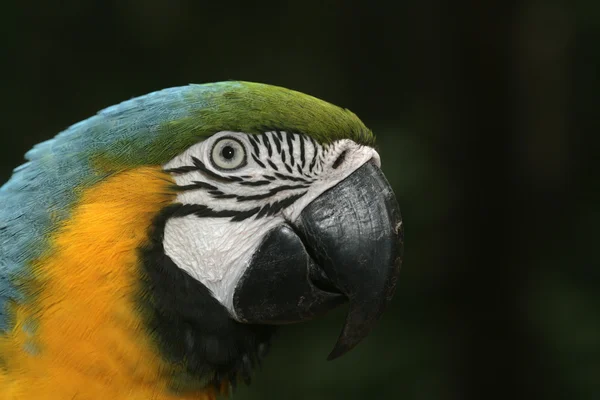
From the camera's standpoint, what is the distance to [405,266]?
3.83m

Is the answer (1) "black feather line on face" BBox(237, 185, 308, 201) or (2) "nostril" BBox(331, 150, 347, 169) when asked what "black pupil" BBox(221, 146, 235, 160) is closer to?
(1) "black feather line on face" BBox(237, 185, 308, 201)

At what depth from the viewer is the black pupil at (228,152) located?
61.1 inches

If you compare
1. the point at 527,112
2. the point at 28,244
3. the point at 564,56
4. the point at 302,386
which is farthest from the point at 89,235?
the point at 564,56

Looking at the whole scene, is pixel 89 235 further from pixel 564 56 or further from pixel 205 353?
pixel 564 56

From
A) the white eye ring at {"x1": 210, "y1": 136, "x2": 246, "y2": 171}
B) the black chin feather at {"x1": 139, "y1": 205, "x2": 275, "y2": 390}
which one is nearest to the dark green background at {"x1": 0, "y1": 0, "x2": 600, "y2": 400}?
the black chin feather at {"x1": 139, "y1": 205, "x2": 275, "y2": 390}

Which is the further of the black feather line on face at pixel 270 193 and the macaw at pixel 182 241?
the black feather line on face at pixel 270 193

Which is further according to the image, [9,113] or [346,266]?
[9,113]

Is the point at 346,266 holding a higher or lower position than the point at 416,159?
higher

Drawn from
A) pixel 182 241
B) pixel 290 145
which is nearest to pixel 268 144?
pixel 290 145

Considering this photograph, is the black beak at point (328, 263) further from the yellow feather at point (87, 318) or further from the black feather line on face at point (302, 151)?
the yellow feather at point (87, 318)

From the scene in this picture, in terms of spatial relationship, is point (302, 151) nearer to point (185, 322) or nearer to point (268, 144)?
point (268, 144)

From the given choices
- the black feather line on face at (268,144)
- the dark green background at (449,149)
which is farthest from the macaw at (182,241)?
the dark green background at (449,149)

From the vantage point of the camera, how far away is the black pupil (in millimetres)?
1552

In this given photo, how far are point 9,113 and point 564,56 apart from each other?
3095mm
